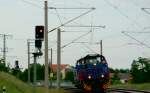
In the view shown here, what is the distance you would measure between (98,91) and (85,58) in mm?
3209

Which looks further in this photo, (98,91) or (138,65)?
(138,65)

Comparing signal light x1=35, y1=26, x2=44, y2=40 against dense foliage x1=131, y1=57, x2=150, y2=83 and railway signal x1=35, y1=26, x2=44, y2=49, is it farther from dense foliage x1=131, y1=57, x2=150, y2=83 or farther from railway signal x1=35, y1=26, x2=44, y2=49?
dense foliage x1=131, y1=57, x2=150, y2=83

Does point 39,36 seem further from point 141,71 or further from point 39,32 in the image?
point 141,71

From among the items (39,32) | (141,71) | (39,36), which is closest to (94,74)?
(39,32)

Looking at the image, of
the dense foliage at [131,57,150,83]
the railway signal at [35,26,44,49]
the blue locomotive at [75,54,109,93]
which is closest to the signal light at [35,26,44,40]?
the railway signal at [35,26,44,49]

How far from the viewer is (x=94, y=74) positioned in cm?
4759

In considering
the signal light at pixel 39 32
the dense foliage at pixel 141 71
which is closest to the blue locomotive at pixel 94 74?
the signal light at pixel 39 32

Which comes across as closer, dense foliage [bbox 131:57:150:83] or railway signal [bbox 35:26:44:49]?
railway signal [bbox 35:26:44:49]

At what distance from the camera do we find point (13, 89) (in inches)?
1677

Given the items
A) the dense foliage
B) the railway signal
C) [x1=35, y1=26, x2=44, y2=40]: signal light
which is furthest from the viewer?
the dense foliage

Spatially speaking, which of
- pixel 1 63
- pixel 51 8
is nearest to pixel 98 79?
pixel 51 8

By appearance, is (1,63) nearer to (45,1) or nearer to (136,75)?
(45,1)

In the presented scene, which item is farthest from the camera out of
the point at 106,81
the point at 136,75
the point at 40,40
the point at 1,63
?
the point at 136,75

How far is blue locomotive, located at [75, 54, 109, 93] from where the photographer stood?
155 feet
